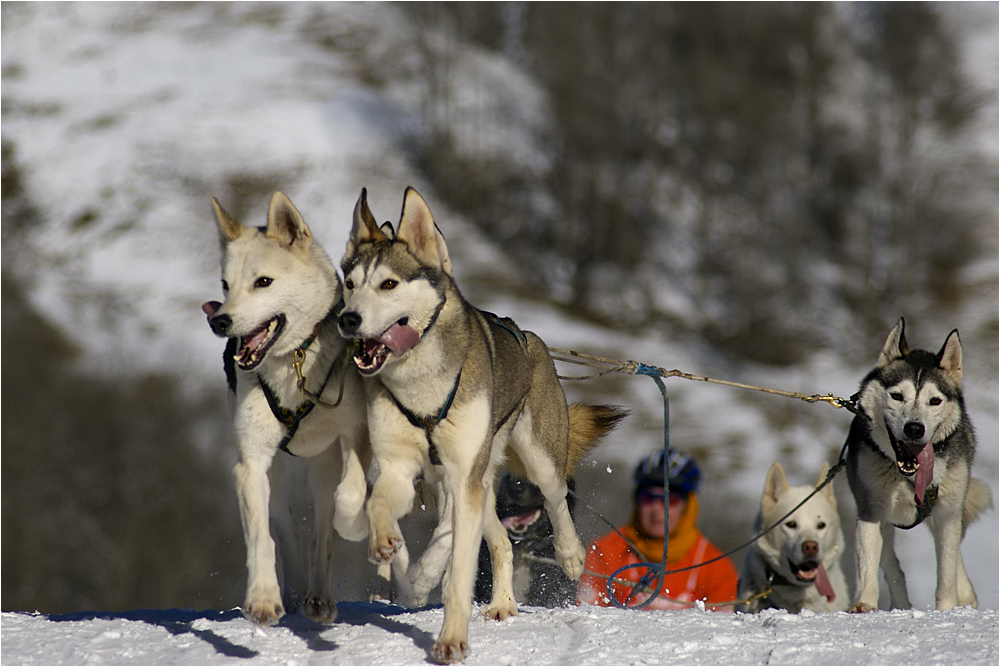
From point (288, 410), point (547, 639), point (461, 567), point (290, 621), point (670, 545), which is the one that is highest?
point (288, 410)

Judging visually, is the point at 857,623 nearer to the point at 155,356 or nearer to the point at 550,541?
the point at 550,541

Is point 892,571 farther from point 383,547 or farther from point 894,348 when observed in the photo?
point 383,547

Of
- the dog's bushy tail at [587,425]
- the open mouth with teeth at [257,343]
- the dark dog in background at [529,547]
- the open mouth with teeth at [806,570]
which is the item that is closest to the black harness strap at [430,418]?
the open mouth with teeth at [257,343]

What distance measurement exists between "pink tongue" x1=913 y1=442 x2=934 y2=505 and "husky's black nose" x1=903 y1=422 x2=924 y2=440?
0.13 meters

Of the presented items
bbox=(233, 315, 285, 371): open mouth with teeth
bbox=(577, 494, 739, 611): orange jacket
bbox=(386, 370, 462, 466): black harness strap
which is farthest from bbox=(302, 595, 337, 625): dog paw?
bbox=(577, 494, 739, 611): orange jacket

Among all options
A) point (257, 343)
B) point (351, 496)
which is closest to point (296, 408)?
point (257, 343)

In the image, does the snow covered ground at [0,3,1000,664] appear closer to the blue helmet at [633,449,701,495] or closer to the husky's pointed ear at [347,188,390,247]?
the husky's pointed ear at [347,188,390,247]

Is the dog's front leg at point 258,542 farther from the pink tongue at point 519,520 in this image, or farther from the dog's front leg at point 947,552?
the dog's front leg at point 947,552

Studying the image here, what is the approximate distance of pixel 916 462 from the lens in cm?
530

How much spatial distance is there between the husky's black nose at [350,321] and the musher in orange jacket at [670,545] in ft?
12.6

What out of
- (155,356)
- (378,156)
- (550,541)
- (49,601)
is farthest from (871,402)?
(378,156)

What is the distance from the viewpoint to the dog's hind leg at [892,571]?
584 centimetres

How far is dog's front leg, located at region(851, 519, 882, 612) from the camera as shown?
17.3 ft

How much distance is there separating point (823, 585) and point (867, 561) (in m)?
1.37
